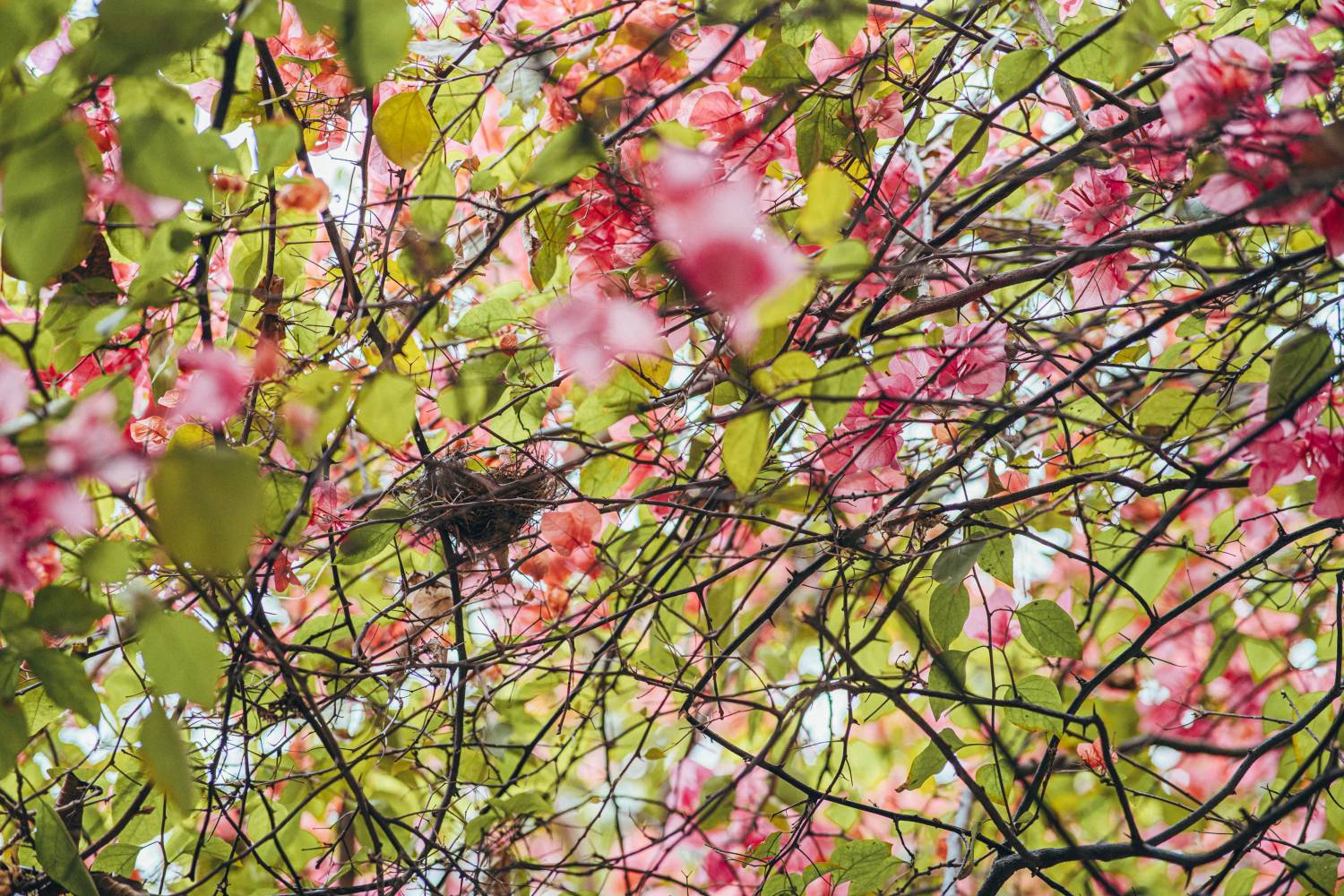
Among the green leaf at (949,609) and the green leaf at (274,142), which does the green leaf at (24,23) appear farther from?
the green leaf at (949,609)

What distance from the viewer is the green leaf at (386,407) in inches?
25.3

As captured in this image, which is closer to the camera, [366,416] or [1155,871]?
[366,416]

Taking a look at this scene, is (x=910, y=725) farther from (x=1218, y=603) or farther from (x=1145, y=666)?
(x=1218, y=603)

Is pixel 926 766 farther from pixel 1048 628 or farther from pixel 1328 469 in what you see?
pixel 1328 469

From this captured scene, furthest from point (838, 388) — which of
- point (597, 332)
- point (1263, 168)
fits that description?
point (1263, 168)

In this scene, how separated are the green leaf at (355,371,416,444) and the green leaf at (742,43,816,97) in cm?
52

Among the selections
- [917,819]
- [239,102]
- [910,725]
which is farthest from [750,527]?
[910,725]

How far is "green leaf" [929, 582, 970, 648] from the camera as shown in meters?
0.95


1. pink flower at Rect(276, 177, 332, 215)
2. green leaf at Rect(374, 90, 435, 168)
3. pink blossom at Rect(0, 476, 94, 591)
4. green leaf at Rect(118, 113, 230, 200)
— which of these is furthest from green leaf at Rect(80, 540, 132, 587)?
green leaf at Rect(374, 90, 435, 168)

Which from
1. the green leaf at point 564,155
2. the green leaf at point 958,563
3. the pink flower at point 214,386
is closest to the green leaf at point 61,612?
the pink flower at point 214,386

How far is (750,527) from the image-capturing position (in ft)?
3.90

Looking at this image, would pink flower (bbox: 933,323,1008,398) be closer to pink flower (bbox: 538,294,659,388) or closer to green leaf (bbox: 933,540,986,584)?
green leaf (bbox: 933,540,986,584)

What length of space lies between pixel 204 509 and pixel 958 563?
0.66m

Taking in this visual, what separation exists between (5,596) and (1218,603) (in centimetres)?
184
